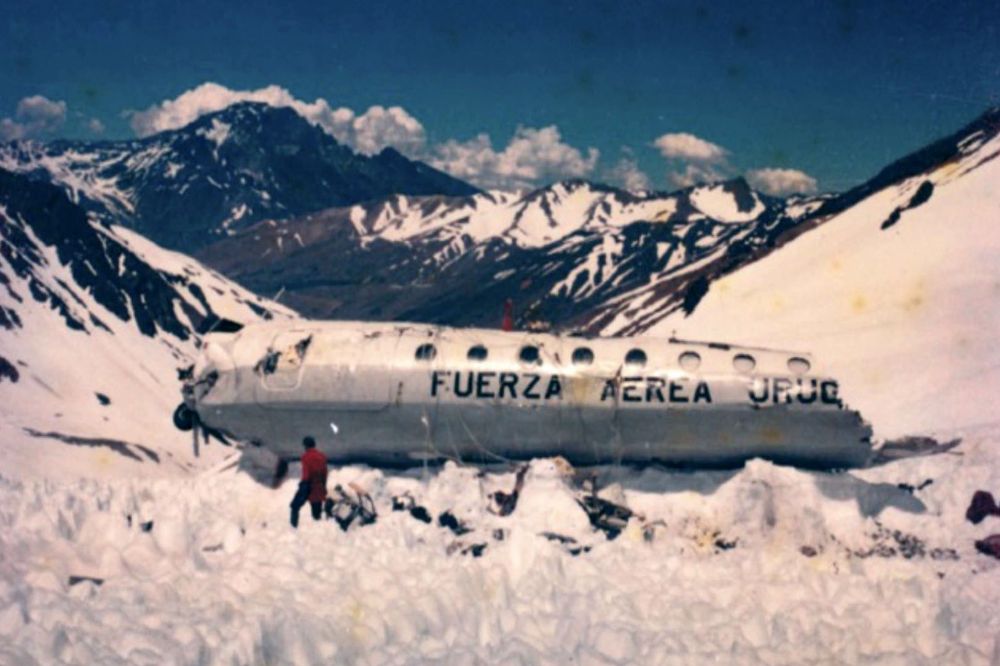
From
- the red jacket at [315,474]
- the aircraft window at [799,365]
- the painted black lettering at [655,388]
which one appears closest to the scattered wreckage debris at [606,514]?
the painted black lettering at [655,388]

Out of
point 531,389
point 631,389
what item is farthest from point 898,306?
point 531,389

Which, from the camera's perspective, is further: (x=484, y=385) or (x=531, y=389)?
(x=484, y=385)

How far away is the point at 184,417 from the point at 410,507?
10.5 metres

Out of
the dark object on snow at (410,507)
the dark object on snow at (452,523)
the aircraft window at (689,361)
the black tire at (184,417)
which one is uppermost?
the aircraft window at (689,361)

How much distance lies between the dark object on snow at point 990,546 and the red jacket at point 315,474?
17.7 metres

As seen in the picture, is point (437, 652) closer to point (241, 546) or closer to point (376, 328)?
point (241, 546)

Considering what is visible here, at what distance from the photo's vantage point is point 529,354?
89.0 feet

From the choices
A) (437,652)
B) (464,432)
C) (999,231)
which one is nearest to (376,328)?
(464,432)

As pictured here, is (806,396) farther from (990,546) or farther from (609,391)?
(990,546)

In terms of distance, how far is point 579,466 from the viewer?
27.2 m

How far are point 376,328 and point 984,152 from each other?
3153 inches

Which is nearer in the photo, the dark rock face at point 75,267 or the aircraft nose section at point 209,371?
the aircraft nose section at point 209,371

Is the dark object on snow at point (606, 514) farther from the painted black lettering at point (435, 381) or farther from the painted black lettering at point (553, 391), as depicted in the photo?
the painted black lettering at point (435, 381)

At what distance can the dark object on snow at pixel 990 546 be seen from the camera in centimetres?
2067
